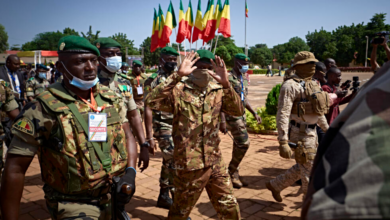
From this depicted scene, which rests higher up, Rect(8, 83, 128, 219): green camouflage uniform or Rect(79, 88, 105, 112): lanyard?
Rect(79, 88, 105, 112): lanyard

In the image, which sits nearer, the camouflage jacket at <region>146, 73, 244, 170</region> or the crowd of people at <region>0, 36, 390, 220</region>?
the crowd of people at <region>0, 36, 390, 220</region>

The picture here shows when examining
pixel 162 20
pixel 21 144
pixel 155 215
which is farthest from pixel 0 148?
pixel 162 20

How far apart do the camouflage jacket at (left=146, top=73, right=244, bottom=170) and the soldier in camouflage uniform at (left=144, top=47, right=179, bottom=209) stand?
90 cm

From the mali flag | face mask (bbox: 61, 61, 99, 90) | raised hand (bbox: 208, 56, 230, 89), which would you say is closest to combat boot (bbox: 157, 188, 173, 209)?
raised hand (bbox: 208, 56, 230, 89)

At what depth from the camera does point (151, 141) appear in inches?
155

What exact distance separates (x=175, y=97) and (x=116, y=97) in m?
0.80

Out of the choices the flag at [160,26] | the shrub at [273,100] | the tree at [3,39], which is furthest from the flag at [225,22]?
the tree at [3,39]

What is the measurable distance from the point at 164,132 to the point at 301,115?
2078 mm

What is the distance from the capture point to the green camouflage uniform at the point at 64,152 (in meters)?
1.93

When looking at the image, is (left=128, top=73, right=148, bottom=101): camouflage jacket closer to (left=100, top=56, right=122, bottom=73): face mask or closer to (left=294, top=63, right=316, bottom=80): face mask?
(left=100, top=56, right=122, bottom=73): face mask

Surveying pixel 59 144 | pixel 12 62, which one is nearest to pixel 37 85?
pixel 12 62

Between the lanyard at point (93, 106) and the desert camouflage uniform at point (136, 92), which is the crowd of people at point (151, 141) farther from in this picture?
the desert camouflage uniform at point (136, 92)

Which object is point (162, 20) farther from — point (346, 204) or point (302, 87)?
point (346, 204)

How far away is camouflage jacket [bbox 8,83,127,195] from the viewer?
1.92m
